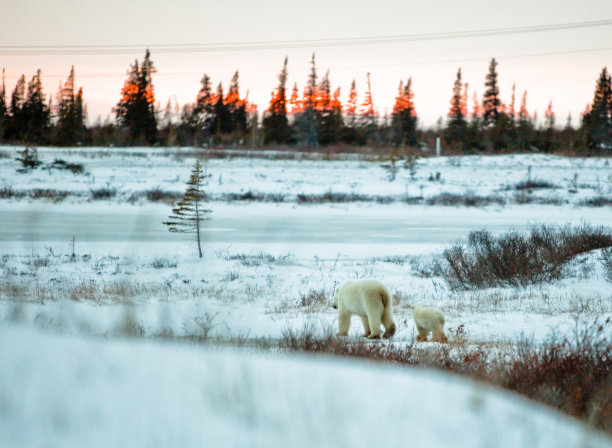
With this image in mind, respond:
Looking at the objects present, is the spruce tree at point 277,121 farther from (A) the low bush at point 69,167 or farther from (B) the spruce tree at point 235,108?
(A) the low bush at point 69,167

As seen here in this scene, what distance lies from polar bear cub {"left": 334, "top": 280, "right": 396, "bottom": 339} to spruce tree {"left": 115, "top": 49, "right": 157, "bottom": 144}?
185 ft

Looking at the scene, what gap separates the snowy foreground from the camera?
236cm

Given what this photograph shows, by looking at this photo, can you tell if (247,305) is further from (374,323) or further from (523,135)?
(523,135)

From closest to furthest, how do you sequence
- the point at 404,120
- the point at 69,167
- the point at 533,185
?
the point at 533,185 → the point at 69,167 → the point at 404,120

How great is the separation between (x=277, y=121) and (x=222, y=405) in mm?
66551

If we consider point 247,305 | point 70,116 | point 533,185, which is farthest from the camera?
point 70,116

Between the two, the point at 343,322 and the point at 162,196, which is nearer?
the point at 343,322

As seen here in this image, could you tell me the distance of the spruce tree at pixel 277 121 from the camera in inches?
2625

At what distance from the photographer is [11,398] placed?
2406 mm

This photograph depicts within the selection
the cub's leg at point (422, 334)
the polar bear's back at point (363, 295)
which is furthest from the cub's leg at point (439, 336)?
the polar bear's back at point (363, 295)

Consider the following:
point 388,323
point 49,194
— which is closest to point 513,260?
point 388,323

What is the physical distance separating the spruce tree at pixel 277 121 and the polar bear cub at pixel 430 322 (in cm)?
5800

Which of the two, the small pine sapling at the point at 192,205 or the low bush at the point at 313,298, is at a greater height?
the small pine sapling at the point at 192,205

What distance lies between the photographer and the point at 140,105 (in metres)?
61.8
